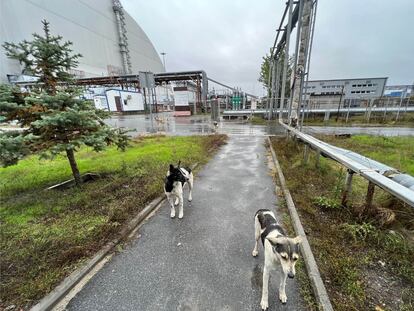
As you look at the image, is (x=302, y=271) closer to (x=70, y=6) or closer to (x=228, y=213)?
(x=228, y=213)

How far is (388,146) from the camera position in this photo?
760cm

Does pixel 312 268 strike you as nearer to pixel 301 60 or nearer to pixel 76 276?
pixel 76 276

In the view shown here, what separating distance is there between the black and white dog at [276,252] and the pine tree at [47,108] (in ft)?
10.9

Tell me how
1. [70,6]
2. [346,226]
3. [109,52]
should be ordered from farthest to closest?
[109,52], [70,6], [346,226]

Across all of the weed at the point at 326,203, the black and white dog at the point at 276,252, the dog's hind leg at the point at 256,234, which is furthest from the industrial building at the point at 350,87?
the black and white dog at the point at 276,252

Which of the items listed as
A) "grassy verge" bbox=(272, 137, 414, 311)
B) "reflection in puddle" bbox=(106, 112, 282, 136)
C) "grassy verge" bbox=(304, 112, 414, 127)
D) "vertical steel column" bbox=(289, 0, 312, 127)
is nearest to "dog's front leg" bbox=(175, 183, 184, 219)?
"grassy verge" bbox=(272, 137, 414, 311)

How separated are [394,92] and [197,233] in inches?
2019

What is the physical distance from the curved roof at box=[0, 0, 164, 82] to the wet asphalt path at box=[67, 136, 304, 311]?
2687 centimetres

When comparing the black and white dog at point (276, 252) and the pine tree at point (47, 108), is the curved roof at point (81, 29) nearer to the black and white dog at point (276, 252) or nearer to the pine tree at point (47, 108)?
the pine tree at point (47, 108)

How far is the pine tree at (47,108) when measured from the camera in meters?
3.15

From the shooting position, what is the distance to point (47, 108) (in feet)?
11.6

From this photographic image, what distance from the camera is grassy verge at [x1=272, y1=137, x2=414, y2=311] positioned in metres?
1.86

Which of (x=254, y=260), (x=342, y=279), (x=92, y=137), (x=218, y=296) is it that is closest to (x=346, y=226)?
(x=342, y=279)

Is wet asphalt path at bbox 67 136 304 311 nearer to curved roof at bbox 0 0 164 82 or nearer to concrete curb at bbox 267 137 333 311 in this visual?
concrete curb at bbox 267 137 333 311
